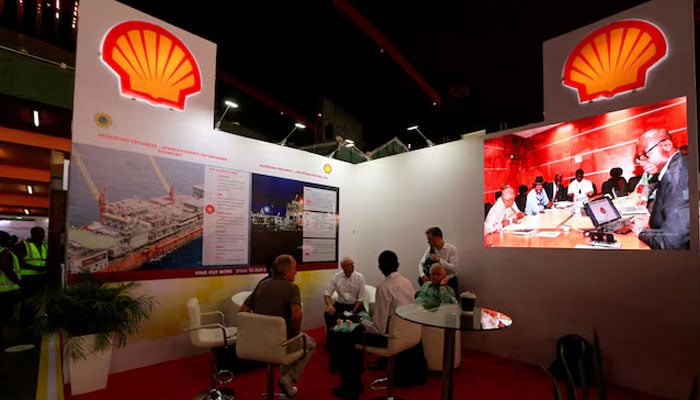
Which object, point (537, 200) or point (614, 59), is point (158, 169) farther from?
point (614, 59)

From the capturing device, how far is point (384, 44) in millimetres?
6227

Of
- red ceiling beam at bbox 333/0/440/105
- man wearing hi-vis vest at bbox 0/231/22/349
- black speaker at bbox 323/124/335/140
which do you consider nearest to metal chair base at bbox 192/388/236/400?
man wearing hi-vis vest at bbox 0/231/22/349

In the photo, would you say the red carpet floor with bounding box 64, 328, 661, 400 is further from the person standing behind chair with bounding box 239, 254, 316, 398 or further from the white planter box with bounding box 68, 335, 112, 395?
the person standing behind chair with bounding box 239, 254, 316, 398

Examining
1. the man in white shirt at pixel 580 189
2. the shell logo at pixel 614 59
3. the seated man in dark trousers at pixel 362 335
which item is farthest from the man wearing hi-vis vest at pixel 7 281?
the shell logo at pixel 614 59

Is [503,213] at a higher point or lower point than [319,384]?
higher

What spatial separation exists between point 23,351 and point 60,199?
2.54 meters

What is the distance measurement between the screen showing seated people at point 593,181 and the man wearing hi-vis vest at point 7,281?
21.8 ft

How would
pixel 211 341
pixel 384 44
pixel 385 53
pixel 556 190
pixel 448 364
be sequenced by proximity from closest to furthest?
pixel 448 364 → pixel 211 341 → pixel 556 190 → pixel 384 44 → pixel 385 53

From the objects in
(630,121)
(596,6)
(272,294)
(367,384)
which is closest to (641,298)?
(630,121)

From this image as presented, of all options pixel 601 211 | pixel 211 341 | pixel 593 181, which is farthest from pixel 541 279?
pixel 211 341

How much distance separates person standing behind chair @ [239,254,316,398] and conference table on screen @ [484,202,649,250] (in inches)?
109

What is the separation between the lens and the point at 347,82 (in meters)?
8.20

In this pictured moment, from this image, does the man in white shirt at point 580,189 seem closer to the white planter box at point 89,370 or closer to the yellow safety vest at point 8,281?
the white planter box at point 89,370

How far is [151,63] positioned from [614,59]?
16.6 feet
